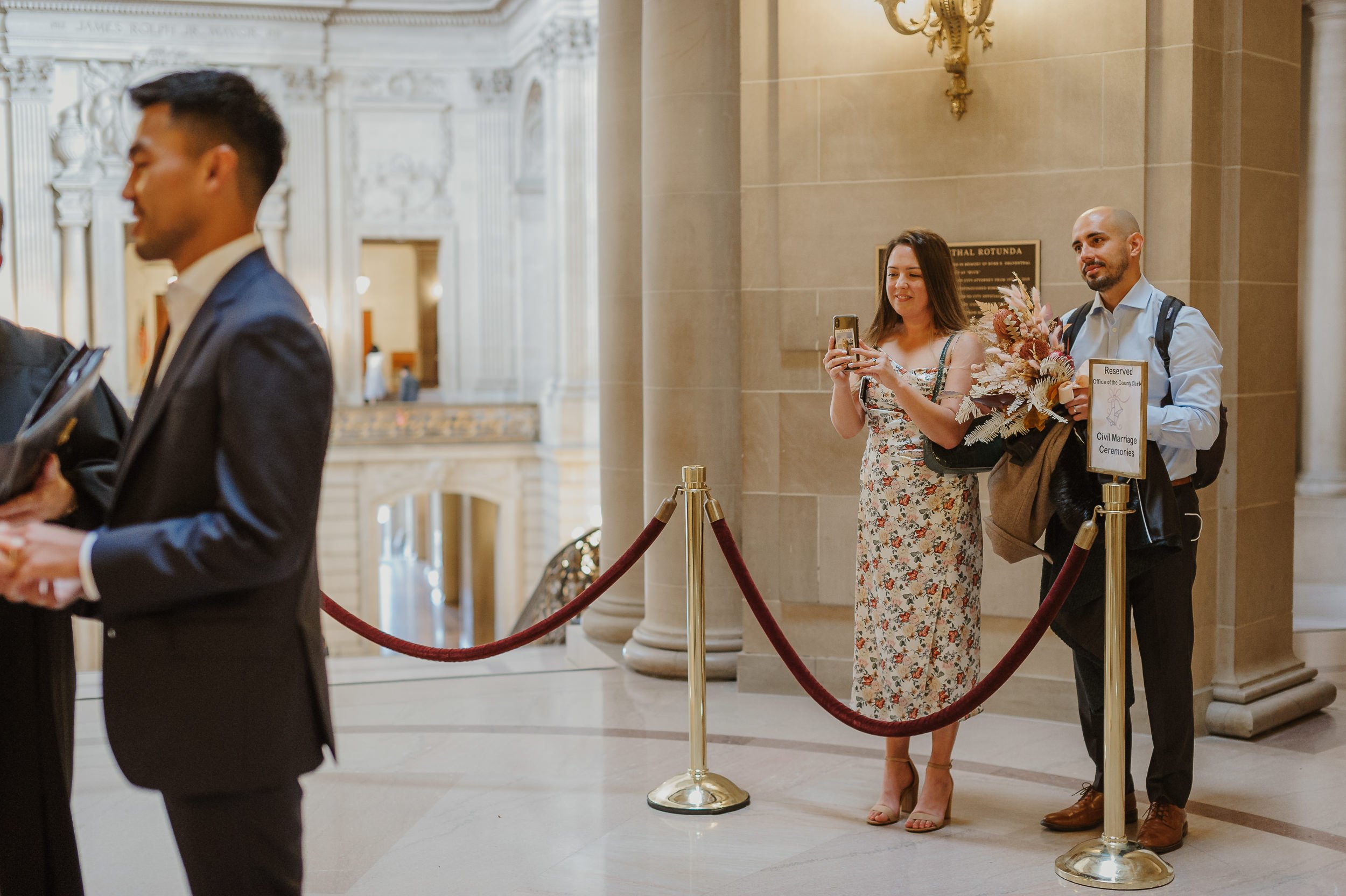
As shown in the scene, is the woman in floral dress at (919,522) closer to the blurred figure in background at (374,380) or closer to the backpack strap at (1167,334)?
the backpack strap at (1167,334)

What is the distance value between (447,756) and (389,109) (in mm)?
25202

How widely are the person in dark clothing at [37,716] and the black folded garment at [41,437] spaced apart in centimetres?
36

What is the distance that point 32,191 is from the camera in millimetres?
27953

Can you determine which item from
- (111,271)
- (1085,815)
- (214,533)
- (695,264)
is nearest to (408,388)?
(111,271)

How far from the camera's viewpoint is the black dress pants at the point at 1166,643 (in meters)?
4.54

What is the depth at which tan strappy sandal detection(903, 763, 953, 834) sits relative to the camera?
4.74 metres

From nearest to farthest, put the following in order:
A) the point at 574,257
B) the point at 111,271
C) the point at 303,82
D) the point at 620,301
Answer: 1. the point at 620,301
2. the point at 574,257
3. the point at 303,82
4. the point at 111,271

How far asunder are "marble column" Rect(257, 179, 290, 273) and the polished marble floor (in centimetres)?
2284

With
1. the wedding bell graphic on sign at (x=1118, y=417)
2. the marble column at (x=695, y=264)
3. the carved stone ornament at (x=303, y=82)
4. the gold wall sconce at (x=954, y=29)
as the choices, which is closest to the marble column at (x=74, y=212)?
the carved stone ornament at (x=303, y=82)

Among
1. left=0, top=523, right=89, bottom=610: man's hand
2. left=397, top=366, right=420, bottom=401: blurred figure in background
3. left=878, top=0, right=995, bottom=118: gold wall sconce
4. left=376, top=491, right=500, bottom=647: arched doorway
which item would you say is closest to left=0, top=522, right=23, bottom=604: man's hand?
left=0, top=523, right=89, bottom=610: man's hand

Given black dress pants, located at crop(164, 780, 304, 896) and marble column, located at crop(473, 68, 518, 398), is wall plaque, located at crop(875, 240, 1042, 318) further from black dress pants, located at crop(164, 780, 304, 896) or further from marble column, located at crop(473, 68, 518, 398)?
marble column, located at crop(473, 68, 518, 398)

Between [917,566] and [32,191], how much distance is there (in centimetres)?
2752

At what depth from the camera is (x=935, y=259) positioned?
4.62 metres

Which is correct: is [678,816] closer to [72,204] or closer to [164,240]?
[164,240]
